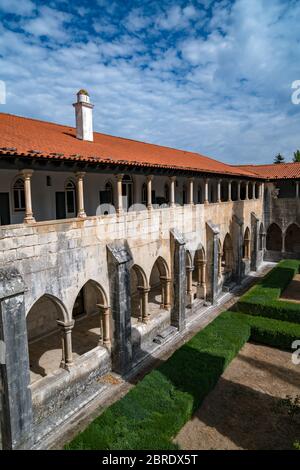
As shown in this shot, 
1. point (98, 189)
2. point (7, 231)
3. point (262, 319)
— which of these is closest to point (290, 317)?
point (262, 319)

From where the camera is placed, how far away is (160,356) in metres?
14.6

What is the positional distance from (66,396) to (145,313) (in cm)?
541

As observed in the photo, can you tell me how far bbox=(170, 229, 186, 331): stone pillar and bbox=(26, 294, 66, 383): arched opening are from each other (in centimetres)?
596

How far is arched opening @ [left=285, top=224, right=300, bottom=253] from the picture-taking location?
3412 cm

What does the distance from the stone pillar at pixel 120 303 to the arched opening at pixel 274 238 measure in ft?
86.4

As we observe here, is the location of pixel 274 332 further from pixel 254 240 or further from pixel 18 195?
pixel 254 240

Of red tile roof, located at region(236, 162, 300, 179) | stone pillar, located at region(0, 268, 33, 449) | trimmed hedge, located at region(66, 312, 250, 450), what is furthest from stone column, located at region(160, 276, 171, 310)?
red tile roof, located at region(236, 162, 300, 179)

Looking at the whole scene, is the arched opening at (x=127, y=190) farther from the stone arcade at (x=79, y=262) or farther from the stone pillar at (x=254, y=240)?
the stone pillar at (x=254, y=240)

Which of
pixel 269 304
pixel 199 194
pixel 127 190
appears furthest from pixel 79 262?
pixel 199 194

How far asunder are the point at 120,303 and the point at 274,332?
7.83 m

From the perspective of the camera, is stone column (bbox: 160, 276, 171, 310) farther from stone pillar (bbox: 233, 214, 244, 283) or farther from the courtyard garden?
stone pillar (bbox: 233, 214, 244, 283)

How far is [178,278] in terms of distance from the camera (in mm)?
16734

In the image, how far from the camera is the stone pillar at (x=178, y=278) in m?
16.7

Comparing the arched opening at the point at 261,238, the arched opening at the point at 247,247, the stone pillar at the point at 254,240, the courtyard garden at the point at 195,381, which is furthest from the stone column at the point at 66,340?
the arched opening at the point at 261,238
